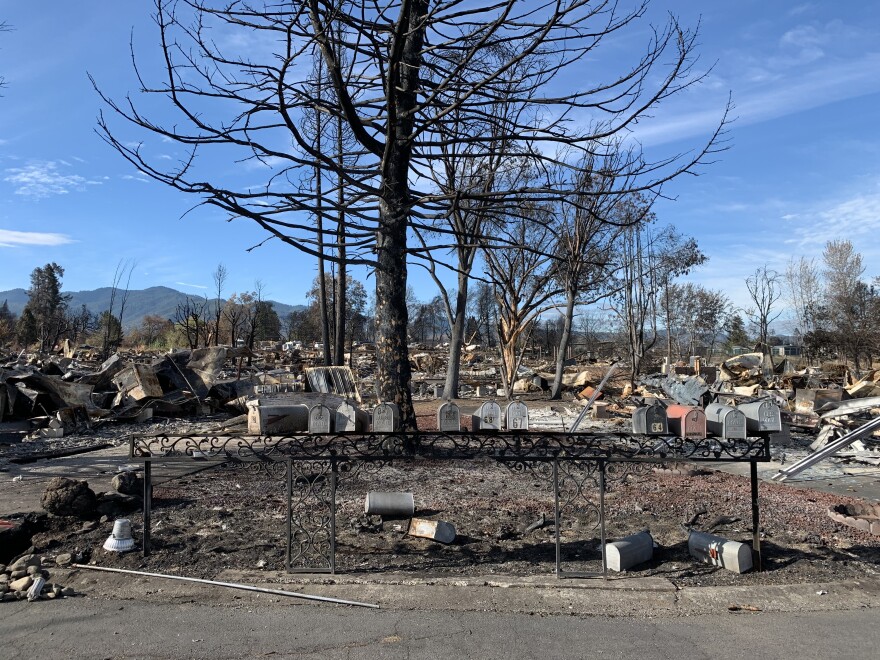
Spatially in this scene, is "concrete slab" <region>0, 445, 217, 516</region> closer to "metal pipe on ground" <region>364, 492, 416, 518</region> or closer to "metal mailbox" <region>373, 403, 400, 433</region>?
"metal pipe on ground" <region>364, 492, 416, 518</region>

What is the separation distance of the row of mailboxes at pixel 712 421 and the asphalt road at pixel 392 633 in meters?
1.18

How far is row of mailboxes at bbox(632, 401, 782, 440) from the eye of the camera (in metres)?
4.44

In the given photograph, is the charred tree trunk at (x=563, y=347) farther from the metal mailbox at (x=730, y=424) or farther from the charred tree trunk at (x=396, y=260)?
the metal mailbox at (x=730, y=424)

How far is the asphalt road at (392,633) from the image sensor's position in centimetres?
330

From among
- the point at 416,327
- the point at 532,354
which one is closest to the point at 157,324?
the point at 416,327

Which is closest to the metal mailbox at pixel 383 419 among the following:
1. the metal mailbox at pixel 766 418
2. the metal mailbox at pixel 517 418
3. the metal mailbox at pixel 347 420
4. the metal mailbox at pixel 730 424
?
the metal mailbox at pixel 347 420

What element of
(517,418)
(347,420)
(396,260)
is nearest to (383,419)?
(347,420)

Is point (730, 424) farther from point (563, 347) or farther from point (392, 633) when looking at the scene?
point (563, 347)

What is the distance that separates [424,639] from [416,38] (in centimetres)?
760

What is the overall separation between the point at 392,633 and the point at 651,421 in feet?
7.48

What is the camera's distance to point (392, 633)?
3.51 metres

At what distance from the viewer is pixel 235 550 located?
481 cm

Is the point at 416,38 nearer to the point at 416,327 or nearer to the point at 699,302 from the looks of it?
the point at 699,302

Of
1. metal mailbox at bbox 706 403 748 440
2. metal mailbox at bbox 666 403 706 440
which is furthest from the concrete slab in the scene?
metal mailbox at bbox 706 403 748 440
